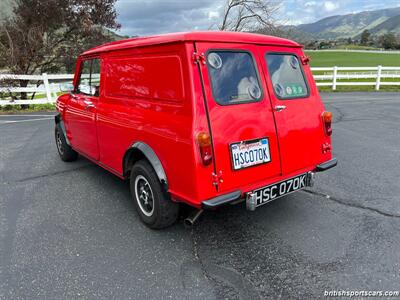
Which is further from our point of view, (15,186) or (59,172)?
Answer: (59,172)

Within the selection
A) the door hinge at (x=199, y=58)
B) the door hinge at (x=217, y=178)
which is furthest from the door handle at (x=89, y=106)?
the door hinge at (x=217, y=178)

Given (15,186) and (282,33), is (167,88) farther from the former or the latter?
(282,33)

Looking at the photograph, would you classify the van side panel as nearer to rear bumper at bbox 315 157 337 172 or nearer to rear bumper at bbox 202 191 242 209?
rear bumper at bbox 202 191 242 209

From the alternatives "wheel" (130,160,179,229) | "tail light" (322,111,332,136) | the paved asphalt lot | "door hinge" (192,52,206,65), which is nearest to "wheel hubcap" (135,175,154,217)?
"wheel" (130,160,179,229)

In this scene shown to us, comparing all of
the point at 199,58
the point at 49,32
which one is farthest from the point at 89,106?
the point at 49,32

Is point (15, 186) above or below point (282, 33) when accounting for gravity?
below

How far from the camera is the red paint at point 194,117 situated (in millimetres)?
2609

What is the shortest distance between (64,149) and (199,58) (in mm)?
3701

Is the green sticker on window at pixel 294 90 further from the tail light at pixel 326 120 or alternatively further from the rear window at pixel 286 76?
the tail light at pixel 326 120

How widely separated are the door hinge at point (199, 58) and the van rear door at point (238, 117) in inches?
1.1

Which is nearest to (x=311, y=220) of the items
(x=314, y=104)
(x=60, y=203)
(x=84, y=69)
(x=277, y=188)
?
(x=277, y=188)

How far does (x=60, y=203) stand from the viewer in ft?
12.9

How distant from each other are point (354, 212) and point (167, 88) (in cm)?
252

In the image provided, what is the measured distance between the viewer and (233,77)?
289cm
